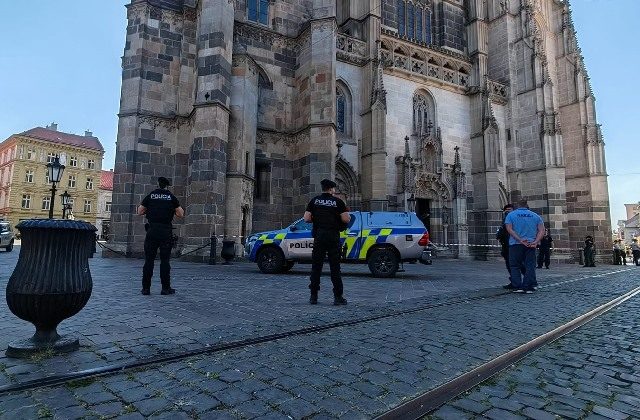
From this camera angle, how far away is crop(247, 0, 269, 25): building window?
60.1 ft

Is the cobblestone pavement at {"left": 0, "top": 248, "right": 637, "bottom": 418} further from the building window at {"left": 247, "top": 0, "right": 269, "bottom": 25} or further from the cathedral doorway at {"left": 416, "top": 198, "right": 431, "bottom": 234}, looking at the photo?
the building window at {"left": 247, "top": 0, "right": 269, "bottom": 25}

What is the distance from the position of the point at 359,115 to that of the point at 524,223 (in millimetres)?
13124

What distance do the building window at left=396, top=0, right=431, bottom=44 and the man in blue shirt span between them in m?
18.6

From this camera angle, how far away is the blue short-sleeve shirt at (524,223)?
7203 mm

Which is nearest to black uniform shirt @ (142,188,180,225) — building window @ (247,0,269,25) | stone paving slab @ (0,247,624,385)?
stone paving slab @ (0,247,624,385)

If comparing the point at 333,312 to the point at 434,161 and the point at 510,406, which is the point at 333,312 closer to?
the point at 510,406

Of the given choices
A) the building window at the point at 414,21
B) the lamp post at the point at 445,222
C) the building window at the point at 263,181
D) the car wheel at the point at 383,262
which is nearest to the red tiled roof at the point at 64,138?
the building window at the point at 263,181

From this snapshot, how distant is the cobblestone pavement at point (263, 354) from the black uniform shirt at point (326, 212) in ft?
3.66

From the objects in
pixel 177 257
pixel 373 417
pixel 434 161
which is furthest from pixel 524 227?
pixel 434 161

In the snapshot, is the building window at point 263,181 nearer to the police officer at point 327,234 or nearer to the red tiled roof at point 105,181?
the police officer at point 327,234

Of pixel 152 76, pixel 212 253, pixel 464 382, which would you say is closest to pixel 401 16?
pixel 152 76

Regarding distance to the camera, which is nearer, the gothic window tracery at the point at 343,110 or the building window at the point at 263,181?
the building window at the point at 263,181

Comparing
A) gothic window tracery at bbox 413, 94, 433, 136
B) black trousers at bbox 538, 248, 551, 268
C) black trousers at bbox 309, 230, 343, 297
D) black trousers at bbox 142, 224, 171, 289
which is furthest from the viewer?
gothic window tracery at bbox 413, 94, 433, 136

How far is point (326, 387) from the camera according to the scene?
7.44ft
